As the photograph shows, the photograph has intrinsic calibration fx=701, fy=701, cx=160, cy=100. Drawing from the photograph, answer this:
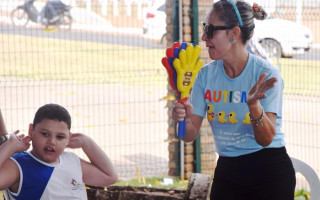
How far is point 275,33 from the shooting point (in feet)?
26.5

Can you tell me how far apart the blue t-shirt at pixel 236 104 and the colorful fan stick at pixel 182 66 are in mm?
72

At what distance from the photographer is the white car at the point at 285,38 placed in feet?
24.3

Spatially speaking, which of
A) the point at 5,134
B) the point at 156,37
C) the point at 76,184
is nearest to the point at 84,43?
the point at 156,37

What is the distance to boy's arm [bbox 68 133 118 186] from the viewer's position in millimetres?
3503

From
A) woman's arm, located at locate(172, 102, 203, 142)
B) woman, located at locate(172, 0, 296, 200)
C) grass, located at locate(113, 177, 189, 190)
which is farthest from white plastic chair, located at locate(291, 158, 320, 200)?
grass, located at locate(113, 177, 189, 190)

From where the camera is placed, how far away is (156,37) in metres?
7.17

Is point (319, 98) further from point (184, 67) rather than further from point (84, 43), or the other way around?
point (184, 67)

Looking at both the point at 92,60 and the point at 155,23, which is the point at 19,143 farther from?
the point at 92,60

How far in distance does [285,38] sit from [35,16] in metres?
2.79

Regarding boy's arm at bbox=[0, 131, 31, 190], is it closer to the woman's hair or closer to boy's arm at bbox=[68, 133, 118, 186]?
boy's arm at bbox=[68, 133, 118, 186]

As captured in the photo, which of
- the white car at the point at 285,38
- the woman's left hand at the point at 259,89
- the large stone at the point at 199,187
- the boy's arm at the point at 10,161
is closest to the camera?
the woman's left hand at the point at 259,89

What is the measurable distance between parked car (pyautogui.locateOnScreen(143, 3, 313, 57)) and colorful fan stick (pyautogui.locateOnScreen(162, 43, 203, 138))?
3454mm

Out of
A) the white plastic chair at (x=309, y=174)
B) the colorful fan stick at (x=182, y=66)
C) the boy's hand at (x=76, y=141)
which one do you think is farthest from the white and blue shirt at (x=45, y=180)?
the white plastic chair at (x=309, y=174)

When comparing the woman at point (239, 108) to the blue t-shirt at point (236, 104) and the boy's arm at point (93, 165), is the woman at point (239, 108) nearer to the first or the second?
the blue t-shirt at point (236, 104)
